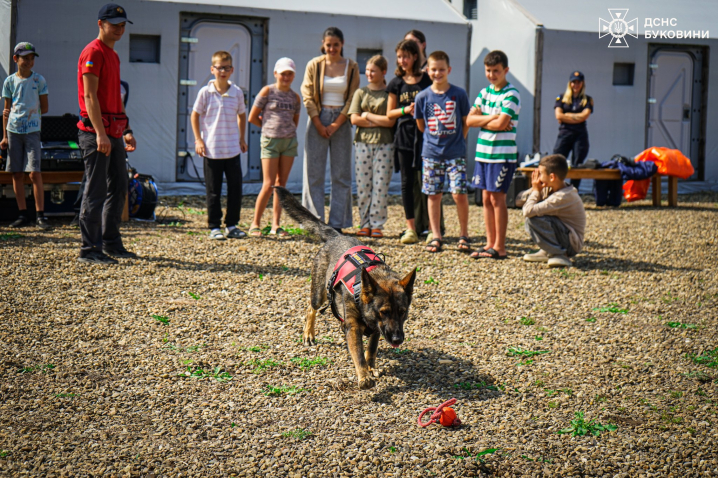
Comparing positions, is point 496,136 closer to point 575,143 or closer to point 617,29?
point 575,143

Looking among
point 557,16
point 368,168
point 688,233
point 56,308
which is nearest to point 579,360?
point 56,308

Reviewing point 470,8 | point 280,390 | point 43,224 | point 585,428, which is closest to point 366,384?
point 280,390

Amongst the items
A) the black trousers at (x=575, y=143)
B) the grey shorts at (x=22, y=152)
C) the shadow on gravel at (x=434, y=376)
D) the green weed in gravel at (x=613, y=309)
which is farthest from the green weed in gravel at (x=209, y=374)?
the black trousers at (x=575, y=143)

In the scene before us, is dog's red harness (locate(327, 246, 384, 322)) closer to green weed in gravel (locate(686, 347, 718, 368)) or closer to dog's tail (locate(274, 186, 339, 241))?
dog's tail (locate(274, 186, 339, 241))

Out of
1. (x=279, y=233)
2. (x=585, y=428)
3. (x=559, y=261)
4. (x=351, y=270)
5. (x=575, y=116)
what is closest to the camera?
(x=585, y=428)

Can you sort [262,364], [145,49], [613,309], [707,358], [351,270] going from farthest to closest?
1. [145,49]
2. [613,309]
3. [707,358]
4. [262,364]
5. [351,270]


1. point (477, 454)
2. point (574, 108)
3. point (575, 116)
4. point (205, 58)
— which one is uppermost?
point (205, 58)

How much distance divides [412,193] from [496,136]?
1.34 m

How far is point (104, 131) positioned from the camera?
6031 millimetres

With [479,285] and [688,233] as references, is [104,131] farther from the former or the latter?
[688,233]

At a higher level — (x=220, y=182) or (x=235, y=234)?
(x=220, y=182)

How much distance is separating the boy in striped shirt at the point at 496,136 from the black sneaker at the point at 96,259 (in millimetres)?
3561

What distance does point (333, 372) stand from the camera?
397cm

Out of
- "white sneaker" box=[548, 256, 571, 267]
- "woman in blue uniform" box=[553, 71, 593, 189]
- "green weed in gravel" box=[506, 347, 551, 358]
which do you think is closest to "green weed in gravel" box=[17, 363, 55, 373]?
"green weed in gravel" box=[506, 347, 551, 358]
